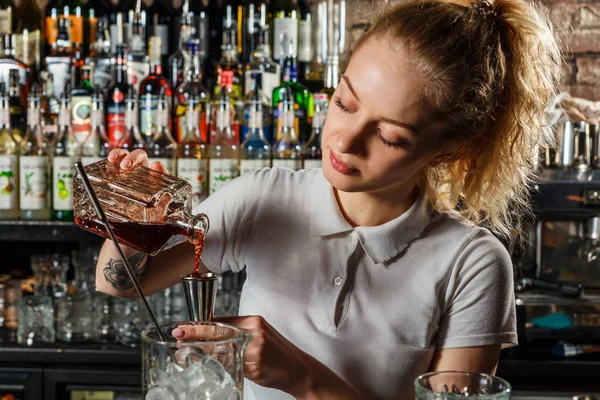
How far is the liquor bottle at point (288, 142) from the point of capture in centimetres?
242

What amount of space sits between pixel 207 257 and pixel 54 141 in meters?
1.29

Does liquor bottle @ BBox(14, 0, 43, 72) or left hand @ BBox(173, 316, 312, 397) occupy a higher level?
liquor bottle @ BBox(14, 0, 43, 72)

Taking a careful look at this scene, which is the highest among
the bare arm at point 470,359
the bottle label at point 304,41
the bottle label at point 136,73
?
the bottle label at point 304,41

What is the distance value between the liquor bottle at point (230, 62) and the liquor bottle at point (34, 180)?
0.54 metres

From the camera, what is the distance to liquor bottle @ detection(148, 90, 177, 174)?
242 centimetres

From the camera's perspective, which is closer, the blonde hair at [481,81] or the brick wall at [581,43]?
the blonde hair at [481,81]

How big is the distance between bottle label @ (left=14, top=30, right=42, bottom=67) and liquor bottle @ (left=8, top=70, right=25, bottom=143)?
0.28 ft

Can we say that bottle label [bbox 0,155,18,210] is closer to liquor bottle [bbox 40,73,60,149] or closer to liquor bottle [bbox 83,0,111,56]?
liquor bottle [bbox 40,73,60,149]

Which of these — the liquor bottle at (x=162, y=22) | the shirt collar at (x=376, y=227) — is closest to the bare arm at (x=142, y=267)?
the shirt collar at (x=376, y=227)

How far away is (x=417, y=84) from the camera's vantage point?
117 centimetres

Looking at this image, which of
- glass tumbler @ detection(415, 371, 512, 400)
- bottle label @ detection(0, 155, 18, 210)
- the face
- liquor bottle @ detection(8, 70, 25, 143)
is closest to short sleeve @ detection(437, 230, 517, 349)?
the face

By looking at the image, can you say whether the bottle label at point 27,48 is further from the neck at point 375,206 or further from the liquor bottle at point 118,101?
the neck at point 375,206

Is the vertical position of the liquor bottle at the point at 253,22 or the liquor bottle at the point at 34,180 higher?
the liquor bottle at the point at 253,22

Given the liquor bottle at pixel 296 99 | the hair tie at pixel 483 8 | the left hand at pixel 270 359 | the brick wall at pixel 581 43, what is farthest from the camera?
the brick wall at pixel 581 43
